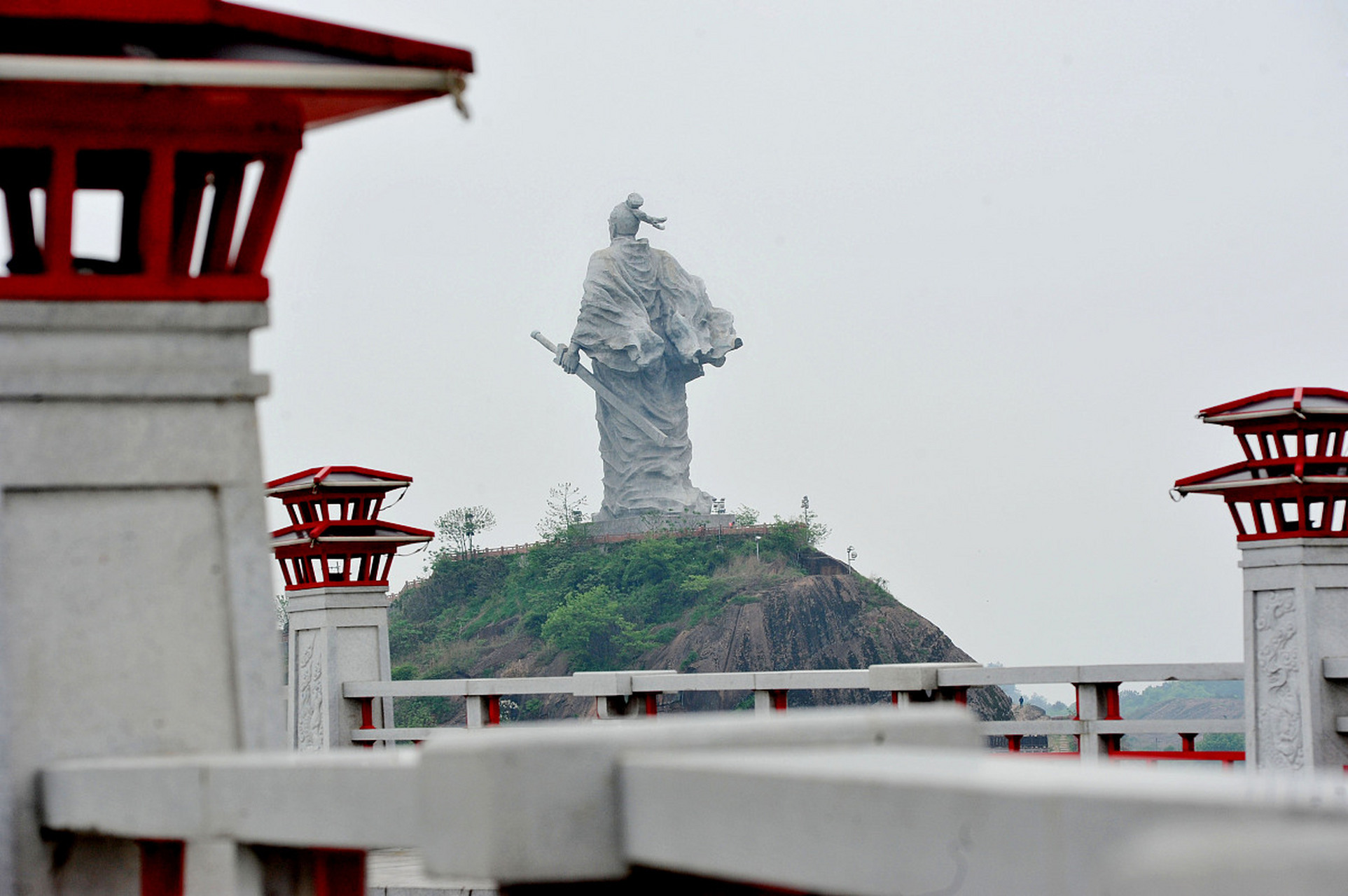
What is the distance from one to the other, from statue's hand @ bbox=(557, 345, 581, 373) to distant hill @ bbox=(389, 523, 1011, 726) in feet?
28.3

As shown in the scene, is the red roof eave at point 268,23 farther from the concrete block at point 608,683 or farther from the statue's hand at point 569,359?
the statue's hand at point 569,359

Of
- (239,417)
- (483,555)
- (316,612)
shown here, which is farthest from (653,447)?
(239,417)

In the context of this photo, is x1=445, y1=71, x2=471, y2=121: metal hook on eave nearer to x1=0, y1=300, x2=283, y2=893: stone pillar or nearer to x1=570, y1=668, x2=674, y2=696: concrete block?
x1=0, y1=300, x2=283, y2=893: stone pillar

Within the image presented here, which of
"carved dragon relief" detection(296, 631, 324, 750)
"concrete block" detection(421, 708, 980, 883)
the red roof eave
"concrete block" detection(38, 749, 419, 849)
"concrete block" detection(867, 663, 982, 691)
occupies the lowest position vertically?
"carved dragon relief" detection(296, 631, 324, 750)

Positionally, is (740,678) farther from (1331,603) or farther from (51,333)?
(51,333)

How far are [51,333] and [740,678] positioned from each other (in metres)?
6.68

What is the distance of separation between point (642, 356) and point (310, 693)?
170ft

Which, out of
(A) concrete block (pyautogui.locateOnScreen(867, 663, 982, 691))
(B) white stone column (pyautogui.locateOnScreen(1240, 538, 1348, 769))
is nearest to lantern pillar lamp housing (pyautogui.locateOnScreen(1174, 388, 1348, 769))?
(B) white stone column (pyautogui.locateOnScreen(1240, 538, 1348, 769))

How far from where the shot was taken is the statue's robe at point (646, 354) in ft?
210

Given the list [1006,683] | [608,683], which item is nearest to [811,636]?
[608,683]

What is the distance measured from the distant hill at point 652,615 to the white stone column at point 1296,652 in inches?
1966

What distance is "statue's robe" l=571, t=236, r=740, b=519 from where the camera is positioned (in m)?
63.9

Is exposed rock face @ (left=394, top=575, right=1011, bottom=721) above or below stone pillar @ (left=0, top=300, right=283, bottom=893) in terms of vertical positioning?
below

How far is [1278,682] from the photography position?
10.4 m
